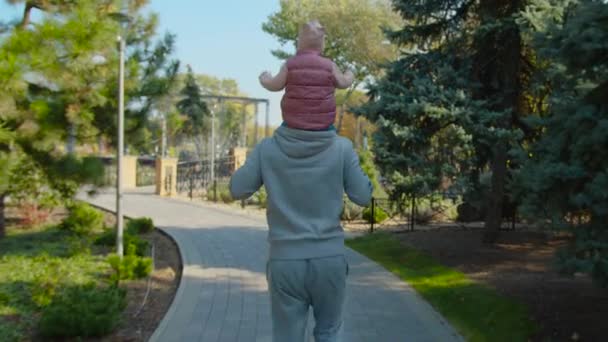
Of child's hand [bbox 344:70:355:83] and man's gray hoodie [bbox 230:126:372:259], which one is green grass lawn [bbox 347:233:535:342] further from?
child's hand [bbox 344:70:355:83]

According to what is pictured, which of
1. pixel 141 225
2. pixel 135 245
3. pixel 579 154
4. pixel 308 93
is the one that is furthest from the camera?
pixel 141 225

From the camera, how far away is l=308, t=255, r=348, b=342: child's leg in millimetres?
2723

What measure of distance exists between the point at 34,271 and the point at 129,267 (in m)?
1.69

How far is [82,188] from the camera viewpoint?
33.1 feet

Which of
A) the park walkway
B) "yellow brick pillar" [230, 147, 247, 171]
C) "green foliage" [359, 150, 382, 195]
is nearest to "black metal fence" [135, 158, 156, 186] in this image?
"yellow brick pillar" [230, 147, 247, 171]

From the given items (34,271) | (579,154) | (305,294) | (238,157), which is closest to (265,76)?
(305,294)

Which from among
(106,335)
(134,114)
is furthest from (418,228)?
(106,335)

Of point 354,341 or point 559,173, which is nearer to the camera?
point 559,173

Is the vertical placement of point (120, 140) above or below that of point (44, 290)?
above

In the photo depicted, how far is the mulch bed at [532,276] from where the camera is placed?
5.39 meters

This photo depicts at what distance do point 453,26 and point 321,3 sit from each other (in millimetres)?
21898

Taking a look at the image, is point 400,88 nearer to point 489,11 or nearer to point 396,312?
point 489,11

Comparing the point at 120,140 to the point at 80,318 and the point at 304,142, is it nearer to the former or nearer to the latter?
the point at 80,318

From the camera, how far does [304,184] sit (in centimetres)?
274
